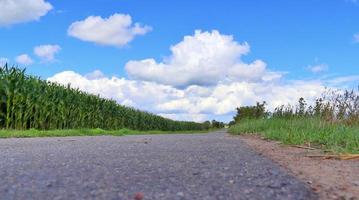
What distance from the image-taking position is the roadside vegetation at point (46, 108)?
16.6 metres

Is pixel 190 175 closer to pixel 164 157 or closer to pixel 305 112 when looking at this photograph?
pixel 164 157

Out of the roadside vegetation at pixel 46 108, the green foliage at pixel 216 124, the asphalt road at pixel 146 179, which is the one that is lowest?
the asphalt road at pixel 146 179

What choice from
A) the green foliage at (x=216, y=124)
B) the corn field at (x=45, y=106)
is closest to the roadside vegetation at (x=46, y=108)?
the corn field at (x=45, y=106)

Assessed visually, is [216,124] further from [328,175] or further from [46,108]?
[328,175]

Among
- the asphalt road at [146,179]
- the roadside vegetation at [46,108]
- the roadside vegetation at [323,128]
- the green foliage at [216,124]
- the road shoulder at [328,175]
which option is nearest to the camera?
the asphalt road at [146,179]

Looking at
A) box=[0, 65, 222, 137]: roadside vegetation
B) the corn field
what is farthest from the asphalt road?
the corn field

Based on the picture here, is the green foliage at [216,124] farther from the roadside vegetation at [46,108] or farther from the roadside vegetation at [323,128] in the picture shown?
the roadside vegetation at [323,128]

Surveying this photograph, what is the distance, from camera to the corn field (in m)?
16.7

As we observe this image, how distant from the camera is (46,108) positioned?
18.8 metres

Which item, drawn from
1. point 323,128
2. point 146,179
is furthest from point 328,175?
point 323,128

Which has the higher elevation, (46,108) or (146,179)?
(46,108)

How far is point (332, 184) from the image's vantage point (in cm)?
354

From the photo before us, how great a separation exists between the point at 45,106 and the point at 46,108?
0.20m

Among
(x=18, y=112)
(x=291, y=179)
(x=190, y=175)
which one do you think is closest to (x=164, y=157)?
(x=190, y=175)
